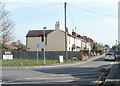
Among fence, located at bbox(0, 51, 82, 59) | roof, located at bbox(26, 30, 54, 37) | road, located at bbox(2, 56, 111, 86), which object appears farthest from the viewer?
roof, located at bbox(26, 30, 54, 37)

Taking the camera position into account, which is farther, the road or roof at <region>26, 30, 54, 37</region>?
roof at <region>26, 30, 54, 37</region>

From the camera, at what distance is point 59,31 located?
229ft

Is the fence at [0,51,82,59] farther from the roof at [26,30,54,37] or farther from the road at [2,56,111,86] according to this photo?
the road at [2,56,111,86]

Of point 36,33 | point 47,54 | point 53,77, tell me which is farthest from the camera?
point 36,33

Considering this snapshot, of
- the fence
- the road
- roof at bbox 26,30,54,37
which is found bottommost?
the road

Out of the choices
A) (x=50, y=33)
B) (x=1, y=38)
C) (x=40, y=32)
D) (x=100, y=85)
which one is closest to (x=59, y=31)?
(x=50, y=33)

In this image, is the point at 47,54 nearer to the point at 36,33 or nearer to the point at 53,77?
the point at 36,33

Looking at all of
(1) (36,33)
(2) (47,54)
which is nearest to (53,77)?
(2) (47,54)

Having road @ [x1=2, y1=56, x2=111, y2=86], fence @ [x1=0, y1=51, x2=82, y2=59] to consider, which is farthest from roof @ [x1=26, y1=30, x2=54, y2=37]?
road @ [x1=2, y1=56, x2=111, y2=86]

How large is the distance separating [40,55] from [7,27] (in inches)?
343

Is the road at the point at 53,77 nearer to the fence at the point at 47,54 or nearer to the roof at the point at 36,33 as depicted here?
the fence at the point at 47,54

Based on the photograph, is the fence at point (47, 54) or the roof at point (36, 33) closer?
the fence at point (47, 54)

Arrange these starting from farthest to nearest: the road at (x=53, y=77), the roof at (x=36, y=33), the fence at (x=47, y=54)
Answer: the roof at (x=36, y=33)
the fence at (x=47, y=54)
the road at (x=53, y=77)

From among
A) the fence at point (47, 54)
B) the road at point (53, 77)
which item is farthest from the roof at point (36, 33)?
the road at point (53, 77)
